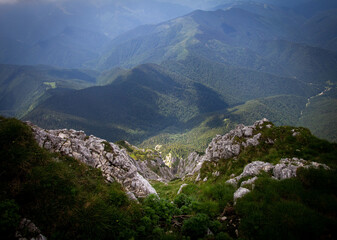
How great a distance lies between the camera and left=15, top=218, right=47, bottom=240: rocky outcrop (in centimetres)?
715

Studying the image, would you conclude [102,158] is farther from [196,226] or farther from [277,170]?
[277,170]

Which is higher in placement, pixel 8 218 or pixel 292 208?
pixel 292 208

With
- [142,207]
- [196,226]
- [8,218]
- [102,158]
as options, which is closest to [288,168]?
[196,226]

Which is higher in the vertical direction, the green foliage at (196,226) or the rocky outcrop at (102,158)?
the green foliage at (196,226)

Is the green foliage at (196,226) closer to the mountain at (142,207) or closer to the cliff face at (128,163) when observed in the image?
the mountain at (142,207)

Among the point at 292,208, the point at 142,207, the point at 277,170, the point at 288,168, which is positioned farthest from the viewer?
the point at 277,170

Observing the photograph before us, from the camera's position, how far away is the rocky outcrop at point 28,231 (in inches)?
282

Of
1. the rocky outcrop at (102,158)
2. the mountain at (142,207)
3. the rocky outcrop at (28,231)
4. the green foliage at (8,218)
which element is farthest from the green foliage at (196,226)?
the rocky outcrop at (102,158)

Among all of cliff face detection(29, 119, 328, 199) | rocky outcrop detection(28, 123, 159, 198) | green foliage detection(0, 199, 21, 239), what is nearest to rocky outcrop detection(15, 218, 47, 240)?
green foliage detection(0, 199, 21, 239)

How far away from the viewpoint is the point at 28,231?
7.38 metres

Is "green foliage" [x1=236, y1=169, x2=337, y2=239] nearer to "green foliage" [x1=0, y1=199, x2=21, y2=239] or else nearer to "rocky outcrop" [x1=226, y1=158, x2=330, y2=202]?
"rocky outcrop" [x1=226, y1=158, x2=330, y2=202]

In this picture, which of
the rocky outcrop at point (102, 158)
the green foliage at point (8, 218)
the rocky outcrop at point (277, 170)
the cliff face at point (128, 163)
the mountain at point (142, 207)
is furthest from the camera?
the rocky outcrop at point (102, 158)

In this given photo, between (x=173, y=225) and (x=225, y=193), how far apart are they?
4.51 m

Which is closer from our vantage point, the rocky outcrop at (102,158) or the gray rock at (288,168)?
the gray rock at (288,168)
